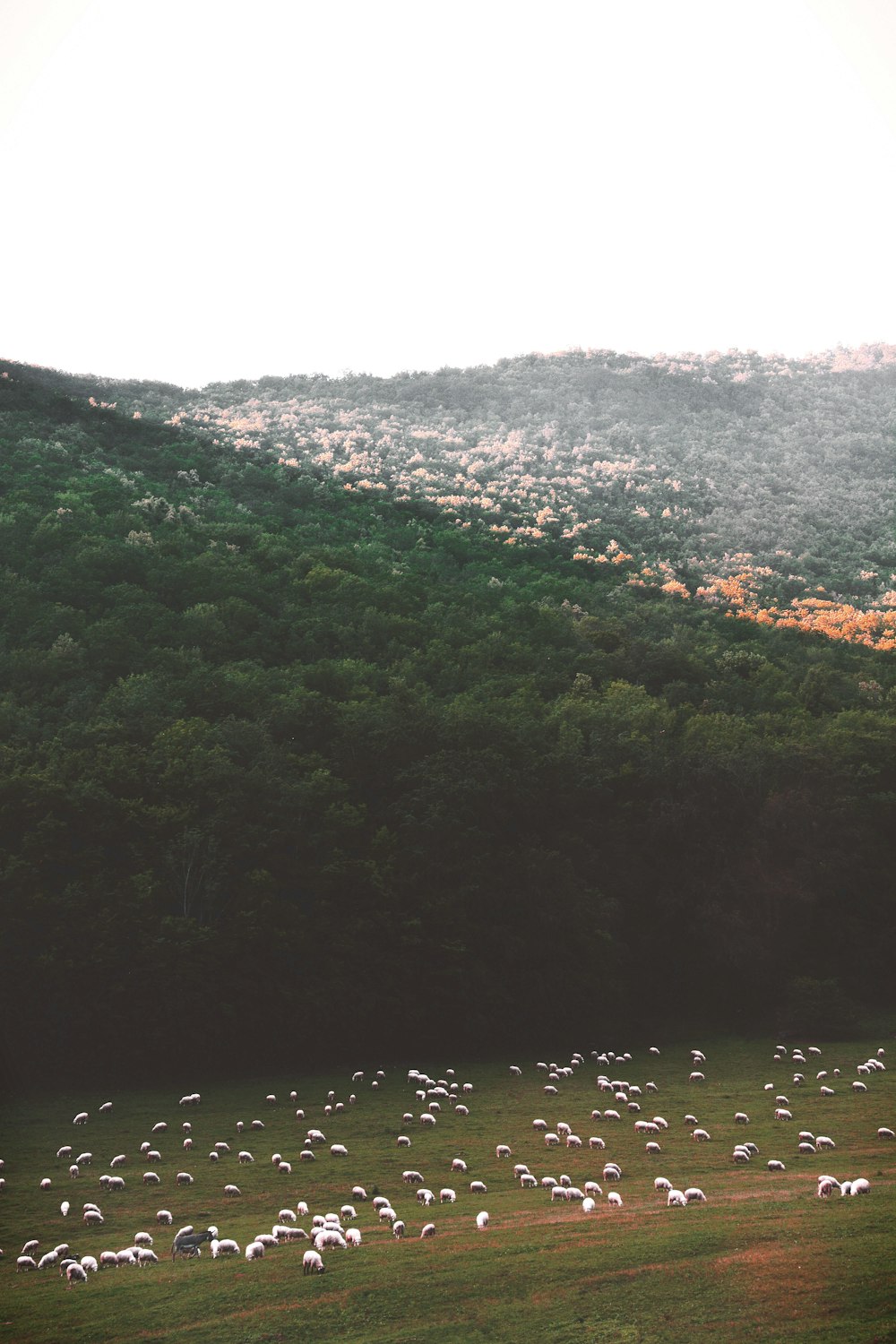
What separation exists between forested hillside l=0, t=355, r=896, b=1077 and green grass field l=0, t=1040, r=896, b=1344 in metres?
6.53

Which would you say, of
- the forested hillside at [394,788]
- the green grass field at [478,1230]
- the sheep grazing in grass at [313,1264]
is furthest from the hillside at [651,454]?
the sheep grazing in grass at [313,1264]

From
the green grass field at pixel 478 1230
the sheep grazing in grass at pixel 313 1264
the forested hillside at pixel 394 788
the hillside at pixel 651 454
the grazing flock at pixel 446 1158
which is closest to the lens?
the green grass field at pixel 478 1230

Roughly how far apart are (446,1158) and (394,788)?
2197 centimetres

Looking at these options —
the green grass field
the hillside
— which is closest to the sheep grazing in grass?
the green grass field

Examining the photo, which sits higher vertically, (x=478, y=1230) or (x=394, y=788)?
(x=478, y=1230)

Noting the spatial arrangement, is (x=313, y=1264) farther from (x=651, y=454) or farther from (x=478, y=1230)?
(x=651, y=454)

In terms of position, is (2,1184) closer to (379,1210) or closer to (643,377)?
(379,1210)

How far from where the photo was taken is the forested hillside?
36781mm

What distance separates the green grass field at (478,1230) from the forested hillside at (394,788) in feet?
21.4

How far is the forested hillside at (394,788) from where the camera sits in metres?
36.8

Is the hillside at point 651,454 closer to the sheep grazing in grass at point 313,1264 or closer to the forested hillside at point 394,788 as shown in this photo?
the forested hillside at point 394,788

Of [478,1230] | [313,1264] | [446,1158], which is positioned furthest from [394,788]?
[313,1264]

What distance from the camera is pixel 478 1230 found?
696 inches

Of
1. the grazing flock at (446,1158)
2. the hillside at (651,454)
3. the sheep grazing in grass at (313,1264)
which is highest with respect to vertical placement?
the hillside at (651,454)
